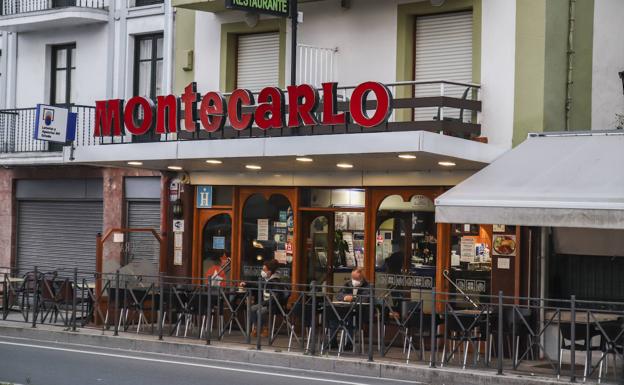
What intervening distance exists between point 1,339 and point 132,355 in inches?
126

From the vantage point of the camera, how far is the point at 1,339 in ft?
66.6

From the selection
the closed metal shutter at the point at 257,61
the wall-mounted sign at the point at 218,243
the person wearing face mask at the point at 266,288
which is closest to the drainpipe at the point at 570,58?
the person wearing face mask at the point at 266,288

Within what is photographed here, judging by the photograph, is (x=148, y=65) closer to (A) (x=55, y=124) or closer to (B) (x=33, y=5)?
(A) (x=55, y=124)

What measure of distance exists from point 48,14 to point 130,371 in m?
11.9

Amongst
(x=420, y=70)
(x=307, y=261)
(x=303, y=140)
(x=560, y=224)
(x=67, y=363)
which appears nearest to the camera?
(x=560, y=224)

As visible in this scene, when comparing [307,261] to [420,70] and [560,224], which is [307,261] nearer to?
[420,70]

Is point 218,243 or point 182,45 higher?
point 182,45

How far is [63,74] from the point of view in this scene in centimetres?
2683

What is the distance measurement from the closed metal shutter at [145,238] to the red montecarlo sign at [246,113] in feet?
10.5

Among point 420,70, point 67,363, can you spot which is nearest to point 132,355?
point 67,363

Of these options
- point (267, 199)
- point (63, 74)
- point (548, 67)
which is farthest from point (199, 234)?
point (548, 67)

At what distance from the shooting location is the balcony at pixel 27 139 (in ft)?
84.5

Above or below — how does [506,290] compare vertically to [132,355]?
above

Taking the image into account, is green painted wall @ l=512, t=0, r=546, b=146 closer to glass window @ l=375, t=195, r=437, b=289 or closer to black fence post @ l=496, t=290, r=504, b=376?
glass window @ l=375, t=195, r=437, b=289
